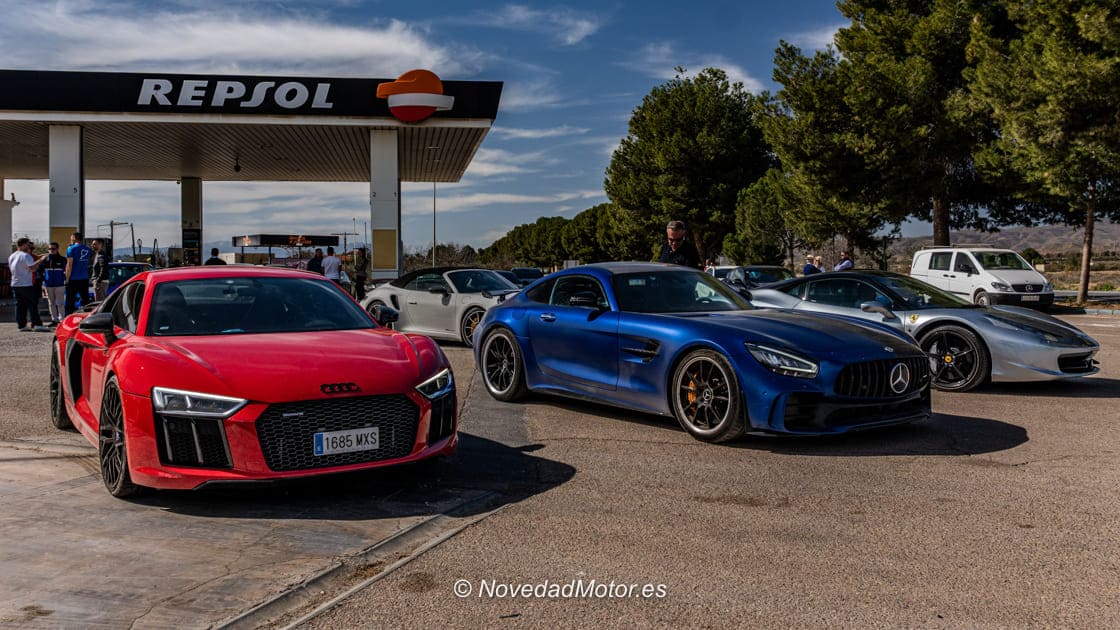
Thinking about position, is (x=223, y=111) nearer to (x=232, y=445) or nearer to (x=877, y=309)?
(x=877, y=309)

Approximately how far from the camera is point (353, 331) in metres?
5.80

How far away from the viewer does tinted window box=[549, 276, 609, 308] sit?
7.73 metres

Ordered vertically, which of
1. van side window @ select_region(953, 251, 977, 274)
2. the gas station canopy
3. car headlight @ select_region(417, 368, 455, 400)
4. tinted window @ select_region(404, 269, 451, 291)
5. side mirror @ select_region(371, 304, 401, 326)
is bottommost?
car headlight @ select_region(417, 368, 455, 400)

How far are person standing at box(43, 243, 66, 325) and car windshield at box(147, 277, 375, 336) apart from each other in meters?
13.1

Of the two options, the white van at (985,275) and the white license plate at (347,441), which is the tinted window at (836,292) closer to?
the white license plate at (347,441)

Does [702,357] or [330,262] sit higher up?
[330,262]

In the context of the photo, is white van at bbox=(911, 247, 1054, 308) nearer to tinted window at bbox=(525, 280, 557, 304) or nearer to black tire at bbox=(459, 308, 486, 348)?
black tire at bbox=(459, 308, 486, 348)

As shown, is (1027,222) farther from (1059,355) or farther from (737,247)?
(1059,355)

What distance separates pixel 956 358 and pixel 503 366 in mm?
4525

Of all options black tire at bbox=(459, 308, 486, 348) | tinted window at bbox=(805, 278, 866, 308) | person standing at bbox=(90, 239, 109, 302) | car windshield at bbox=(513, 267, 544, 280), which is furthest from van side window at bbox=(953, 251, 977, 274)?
person standing at bbox=(90, 239, 109, 302)

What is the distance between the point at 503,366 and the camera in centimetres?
866

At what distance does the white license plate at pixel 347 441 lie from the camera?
4742 mm

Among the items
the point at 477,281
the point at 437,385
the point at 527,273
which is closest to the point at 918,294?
the point at 437,385

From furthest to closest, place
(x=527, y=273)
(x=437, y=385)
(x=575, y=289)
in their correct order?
1. (x=527, y=273)
2. (x=575, y=289)
3. (x=437, y=385)
